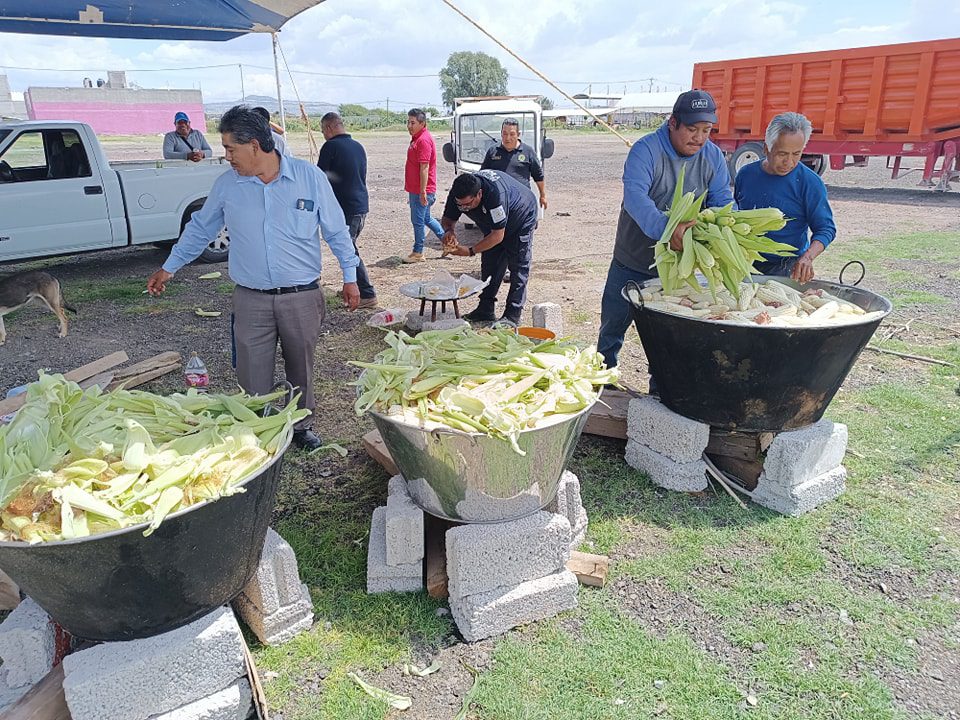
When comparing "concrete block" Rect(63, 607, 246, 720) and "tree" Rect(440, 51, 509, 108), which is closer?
"concrete block" Rect(63, 607, 246, 720)

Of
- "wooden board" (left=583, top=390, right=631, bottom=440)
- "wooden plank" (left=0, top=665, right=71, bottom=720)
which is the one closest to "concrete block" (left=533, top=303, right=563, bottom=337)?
"wooden board" (left=583, top=390, right=631, bottom=440)

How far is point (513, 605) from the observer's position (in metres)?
2.94

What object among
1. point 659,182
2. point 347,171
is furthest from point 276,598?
point 347,171

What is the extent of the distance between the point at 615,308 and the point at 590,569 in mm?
2150

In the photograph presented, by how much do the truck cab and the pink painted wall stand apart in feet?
139

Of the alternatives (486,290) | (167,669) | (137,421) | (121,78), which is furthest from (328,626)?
(121,78)

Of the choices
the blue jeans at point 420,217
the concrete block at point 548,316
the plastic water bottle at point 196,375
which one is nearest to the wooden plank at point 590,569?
the concrete block at point 548,316

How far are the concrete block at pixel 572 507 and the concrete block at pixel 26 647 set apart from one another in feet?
7.22

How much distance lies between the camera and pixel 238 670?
8.22ft

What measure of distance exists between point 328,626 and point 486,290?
15.2ft

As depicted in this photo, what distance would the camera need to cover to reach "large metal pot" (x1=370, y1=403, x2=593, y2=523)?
2746 mm

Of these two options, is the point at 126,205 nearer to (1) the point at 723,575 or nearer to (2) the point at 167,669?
(2) the point at 167,669

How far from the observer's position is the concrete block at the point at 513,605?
288 centimetres

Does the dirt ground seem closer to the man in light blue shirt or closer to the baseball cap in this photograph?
the man in light blue shirt
